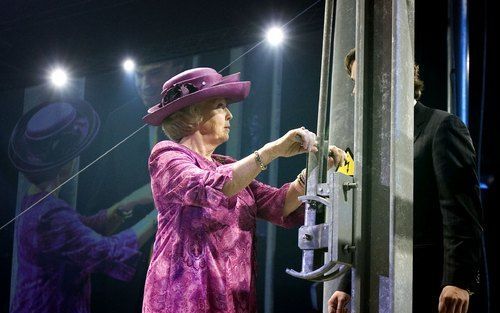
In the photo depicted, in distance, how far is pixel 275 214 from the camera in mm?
2510

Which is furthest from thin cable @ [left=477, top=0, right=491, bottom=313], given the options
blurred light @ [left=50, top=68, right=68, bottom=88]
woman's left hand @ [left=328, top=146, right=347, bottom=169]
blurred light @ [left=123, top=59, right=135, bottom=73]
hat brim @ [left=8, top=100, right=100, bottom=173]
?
blurred light @ [left=50, top=68, right=68, bottom=88]

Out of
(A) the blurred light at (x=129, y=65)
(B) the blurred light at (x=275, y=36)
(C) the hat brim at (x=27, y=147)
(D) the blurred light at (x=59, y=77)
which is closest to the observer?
(B) the blurred light at (x=275, y=36)

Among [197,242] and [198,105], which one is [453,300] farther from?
[198,105]

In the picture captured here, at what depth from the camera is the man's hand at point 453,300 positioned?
1.86 meters

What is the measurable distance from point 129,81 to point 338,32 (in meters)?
4.14

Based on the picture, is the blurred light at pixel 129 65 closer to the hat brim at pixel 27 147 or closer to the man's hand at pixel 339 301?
the hat brim at pixel 27 147

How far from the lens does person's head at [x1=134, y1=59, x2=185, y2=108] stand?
5.89 m

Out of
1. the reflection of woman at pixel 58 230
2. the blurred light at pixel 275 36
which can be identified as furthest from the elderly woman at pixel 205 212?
the reflection of woman at pixel 58 230

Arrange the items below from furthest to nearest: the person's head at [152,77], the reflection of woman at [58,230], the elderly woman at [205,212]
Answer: the person's head at [152,77]
the reflection of woman at [58,230]
the elderly woman at [205,212]

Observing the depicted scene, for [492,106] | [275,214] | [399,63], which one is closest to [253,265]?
[275,214]

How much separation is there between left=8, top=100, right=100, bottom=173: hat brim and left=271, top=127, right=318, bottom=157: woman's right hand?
4.50 meters

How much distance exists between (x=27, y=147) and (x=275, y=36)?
10.1ft

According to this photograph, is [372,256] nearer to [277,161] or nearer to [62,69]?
[277,161]

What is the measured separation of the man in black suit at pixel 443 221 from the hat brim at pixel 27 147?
4.73 meters
